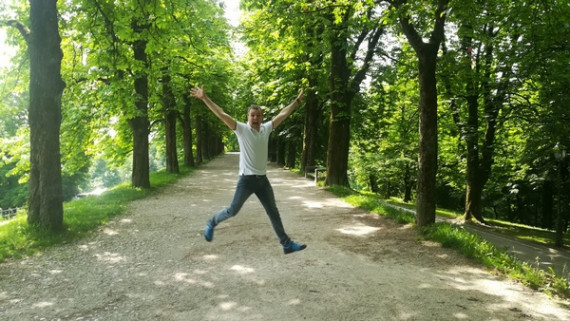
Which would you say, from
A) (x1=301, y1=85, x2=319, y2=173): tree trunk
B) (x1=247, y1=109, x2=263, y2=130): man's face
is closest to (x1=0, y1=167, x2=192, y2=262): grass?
(x1=247, y1=109, x2=263, y2=130): man's face

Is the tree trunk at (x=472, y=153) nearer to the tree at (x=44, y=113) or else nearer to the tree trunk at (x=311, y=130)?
the tree trunk at (x=311, y=130)

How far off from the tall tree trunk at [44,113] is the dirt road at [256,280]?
1049 mm

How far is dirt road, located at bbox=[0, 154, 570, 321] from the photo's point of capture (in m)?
4.73

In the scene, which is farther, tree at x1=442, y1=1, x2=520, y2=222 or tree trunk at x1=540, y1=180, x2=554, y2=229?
tree trunk at x1=540, y1=180, x2=554, y2=229

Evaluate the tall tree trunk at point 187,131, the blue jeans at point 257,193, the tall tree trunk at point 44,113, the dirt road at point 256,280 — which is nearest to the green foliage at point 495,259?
the dirt road at point 256,280

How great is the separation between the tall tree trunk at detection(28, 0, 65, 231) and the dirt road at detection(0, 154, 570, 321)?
1.05 metres

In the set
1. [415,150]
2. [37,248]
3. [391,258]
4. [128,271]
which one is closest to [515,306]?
[391,258]

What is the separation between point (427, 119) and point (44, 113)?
7759mm

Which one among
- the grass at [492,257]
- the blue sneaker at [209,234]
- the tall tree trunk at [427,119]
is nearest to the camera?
the grass at [492,257]

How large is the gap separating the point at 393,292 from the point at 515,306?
1.39m

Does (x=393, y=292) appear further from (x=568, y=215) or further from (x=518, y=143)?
(x=568, y=215)

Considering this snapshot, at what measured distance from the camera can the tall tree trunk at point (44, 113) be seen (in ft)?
26.6

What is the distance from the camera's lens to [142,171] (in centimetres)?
1558

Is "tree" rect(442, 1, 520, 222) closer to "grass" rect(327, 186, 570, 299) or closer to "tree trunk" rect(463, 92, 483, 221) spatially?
"tree trunk" rect(463, 92, 483, 221)
